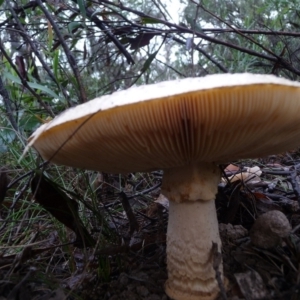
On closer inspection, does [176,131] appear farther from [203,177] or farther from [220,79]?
[203,177]

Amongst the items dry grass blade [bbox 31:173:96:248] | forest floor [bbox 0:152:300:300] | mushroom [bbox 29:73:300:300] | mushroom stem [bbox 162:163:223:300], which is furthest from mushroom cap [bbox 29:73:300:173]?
forest floor [bbox 0:152:300:300]

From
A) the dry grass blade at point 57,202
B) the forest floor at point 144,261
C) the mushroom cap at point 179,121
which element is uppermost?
the mushroom cap at point 179,121

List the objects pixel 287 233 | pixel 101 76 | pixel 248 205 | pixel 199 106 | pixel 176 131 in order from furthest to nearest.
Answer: pixel 101 76 → pixel 248 205 → pixel 287 233 → pixel 176 131 → pixel 199 106

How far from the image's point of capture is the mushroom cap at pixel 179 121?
0.90 m

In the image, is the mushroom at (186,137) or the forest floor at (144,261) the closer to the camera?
the mushroom at (186,137)

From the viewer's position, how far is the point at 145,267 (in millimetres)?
1533

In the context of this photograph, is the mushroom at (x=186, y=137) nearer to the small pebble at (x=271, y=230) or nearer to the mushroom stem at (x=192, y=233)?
the mushroom stem at (x=192, y=233)

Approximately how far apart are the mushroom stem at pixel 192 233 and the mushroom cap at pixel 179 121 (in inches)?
4.3

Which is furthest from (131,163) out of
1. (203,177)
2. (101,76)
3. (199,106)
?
(101,76)

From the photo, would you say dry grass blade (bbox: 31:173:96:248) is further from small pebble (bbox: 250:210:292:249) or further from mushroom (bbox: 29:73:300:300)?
small pebble (bbox: 250:210:292:249)

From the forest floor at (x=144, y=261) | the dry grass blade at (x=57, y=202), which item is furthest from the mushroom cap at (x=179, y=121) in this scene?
the forest floor at (x=144, y=261)

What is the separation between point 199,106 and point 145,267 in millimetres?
852

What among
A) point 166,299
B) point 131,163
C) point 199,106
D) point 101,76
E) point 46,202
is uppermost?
point 101,76

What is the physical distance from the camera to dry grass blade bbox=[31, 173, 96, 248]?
4.82 feet
